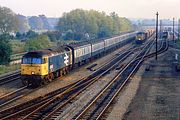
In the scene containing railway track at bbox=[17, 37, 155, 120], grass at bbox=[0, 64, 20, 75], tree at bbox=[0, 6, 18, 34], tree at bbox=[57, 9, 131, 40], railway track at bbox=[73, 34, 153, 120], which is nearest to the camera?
railway track at bbox=[17, 37, 155, 120]

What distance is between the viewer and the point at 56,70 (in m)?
33.5

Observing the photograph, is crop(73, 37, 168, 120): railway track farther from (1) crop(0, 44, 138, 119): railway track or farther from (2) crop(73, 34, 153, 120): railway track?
(1) crop(0, 44, 138, 119): railway track

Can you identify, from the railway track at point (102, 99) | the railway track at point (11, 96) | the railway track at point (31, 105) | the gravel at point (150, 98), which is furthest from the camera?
the railway track at point (11, 96)

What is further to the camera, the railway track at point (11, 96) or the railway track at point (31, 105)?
the railway track at point (11, 96)

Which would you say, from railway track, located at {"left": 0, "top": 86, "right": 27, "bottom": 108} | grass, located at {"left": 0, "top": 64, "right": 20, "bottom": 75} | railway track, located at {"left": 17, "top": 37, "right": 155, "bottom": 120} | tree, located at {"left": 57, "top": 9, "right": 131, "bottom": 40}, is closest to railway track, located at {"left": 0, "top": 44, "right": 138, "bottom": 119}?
railway track, located at {"left": 17, "top": 37, "right": 155, "bottom": 120}

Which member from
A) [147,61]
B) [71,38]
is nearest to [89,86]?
[147,61]

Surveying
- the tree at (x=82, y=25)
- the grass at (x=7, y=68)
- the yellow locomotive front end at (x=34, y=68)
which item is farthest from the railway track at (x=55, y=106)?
the tree at (x=82, y=25)

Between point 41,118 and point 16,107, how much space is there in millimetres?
3150

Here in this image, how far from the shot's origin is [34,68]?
1172 inches

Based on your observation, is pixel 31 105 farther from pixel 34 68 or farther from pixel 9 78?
pixel 9 78

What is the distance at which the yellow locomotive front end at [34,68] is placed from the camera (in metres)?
29.7

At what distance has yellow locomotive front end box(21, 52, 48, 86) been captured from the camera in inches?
1168

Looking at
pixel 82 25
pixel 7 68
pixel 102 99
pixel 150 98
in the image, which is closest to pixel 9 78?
pixel 7 68

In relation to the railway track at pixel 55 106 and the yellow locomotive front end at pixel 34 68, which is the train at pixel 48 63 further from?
the railway track at pixel 55 106
